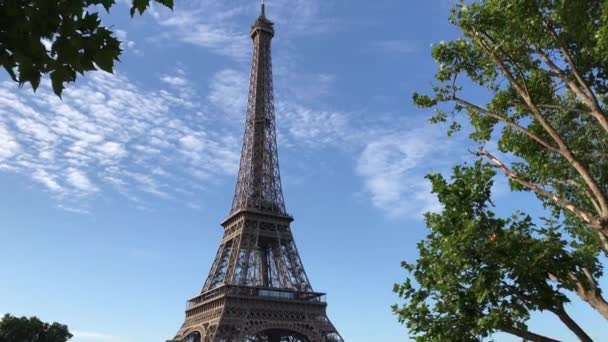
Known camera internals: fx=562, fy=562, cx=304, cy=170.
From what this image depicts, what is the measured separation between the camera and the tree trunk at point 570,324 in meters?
12.3

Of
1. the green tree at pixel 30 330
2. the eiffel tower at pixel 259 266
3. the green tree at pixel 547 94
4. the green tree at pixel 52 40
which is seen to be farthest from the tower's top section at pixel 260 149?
the green tree at pixel 52 40

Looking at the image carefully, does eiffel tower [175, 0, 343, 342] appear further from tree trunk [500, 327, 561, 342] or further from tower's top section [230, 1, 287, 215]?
tree trunk [500, 327, 561, 342]

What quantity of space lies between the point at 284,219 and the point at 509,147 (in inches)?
2501

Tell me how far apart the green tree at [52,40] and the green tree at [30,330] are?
8180cm

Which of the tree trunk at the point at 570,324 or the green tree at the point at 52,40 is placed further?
the tree trunk at the point at 570,324

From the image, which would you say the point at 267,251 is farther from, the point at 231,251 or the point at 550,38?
the point at 550,38

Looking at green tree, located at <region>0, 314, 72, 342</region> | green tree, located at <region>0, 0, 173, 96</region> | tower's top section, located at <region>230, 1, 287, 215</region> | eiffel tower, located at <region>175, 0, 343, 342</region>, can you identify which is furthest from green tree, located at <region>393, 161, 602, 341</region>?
green tree, located at <region>0, 314, 72, 342</region>

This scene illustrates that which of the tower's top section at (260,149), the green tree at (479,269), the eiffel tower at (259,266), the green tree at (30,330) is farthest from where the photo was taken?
the tower's top section at (260,149)

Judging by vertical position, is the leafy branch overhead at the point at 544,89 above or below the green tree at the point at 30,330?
below

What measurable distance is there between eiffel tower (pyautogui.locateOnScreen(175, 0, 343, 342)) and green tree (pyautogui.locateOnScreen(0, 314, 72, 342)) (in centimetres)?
1668

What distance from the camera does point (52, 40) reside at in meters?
4.48

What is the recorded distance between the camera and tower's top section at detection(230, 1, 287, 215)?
8069 cm

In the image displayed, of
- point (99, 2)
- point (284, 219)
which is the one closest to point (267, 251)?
point (284, 219)

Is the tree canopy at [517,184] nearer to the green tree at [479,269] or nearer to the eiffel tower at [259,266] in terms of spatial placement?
the green tree at [479,269]
